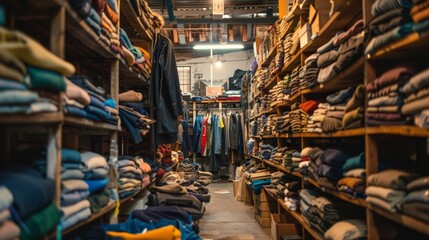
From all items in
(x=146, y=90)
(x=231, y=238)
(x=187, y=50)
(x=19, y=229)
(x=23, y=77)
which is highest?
(x=187, y=50)

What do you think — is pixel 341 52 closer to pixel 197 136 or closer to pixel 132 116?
pixel 132 116

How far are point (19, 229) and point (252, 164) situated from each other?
588 cm

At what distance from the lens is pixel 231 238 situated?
3.33 m

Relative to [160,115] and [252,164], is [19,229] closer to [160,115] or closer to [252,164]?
[160,115]

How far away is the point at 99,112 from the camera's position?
1859 mm

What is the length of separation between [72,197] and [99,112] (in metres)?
0.51

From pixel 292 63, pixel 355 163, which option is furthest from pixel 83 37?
pixel 292 63

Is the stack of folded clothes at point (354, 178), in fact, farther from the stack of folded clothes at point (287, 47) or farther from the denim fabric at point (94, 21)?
the stack of folded clothes at point (287, 47)

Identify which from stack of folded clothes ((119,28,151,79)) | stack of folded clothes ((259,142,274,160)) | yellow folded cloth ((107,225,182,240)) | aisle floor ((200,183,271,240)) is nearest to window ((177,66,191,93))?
aisle floor ((200,183,271,240))

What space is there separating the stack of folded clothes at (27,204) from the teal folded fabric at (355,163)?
5.25 feet

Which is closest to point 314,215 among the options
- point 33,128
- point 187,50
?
point 33,128

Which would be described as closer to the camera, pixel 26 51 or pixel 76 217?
pixel 26 51

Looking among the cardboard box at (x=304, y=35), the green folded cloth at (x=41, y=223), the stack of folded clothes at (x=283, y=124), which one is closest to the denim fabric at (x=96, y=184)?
the green folded cloth at (x=41, y=223)

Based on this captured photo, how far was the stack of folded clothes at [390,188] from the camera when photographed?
1.55 metres
